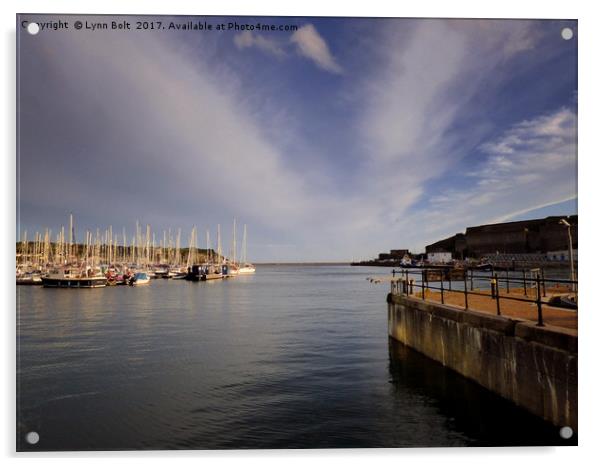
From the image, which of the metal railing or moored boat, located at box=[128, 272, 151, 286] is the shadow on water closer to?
the metal railing

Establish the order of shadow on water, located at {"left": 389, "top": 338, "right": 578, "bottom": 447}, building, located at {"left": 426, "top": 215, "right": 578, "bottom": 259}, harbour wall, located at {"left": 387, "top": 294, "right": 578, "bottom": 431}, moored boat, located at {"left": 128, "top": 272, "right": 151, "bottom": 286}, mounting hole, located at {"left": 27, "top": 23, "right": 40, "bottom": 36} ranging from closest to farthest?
harbour wall, located at {"left": 387, "top": 294, "right": 578, "bottom": 431}, shadow on water, located at {"left": 389, "top": 338, "right": 578, "bottom": 447}, mounting hole, located at {"left": 27, "top": 23, "right": 40, "bottom": 36}, building, located at {"left": 426, "top": 215, "right": 578, "bottom": 259}, moored boat, located at {"left": 128, "top": 272, "right": 151, "bottom": 286}

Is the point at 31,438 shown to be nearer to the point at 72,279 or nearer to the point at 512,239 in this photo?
the point at 512,239

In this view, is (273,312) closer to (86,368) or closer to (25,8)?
(86,368)

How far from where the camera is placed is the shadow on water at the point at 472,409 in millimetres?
6512

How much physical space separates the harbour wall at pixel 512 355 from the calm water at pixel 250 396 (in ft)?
0.86

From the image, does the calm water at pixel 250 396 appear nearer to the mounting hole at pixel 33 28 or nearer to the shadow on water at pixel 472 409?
the shadow on water at pixel 472 409

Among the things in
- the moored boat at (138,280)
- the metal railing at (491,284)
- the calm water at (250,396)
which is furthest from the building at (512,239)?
the moored boat at (138,280)

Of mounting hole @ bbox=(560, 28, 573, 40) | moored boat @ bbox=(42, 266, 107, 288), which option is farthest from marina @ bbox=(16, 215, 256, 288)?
mounting hole @ bbox=(560, 28, 573, 40)

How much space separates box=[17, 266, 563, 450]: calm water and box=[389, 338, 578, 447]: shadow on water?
0.02 meters

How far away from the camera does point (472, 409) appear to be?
26.3 feet

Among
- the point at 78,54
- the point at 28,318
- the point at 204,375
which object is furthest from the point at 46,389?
the point at 28,318

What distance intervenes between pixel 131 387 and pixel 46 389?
1729 millimetres

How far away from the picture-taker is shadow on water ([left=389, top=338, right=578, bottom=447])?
651 centimetres

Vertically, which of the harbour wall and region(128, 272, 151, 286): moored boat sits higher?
the harbour wall
